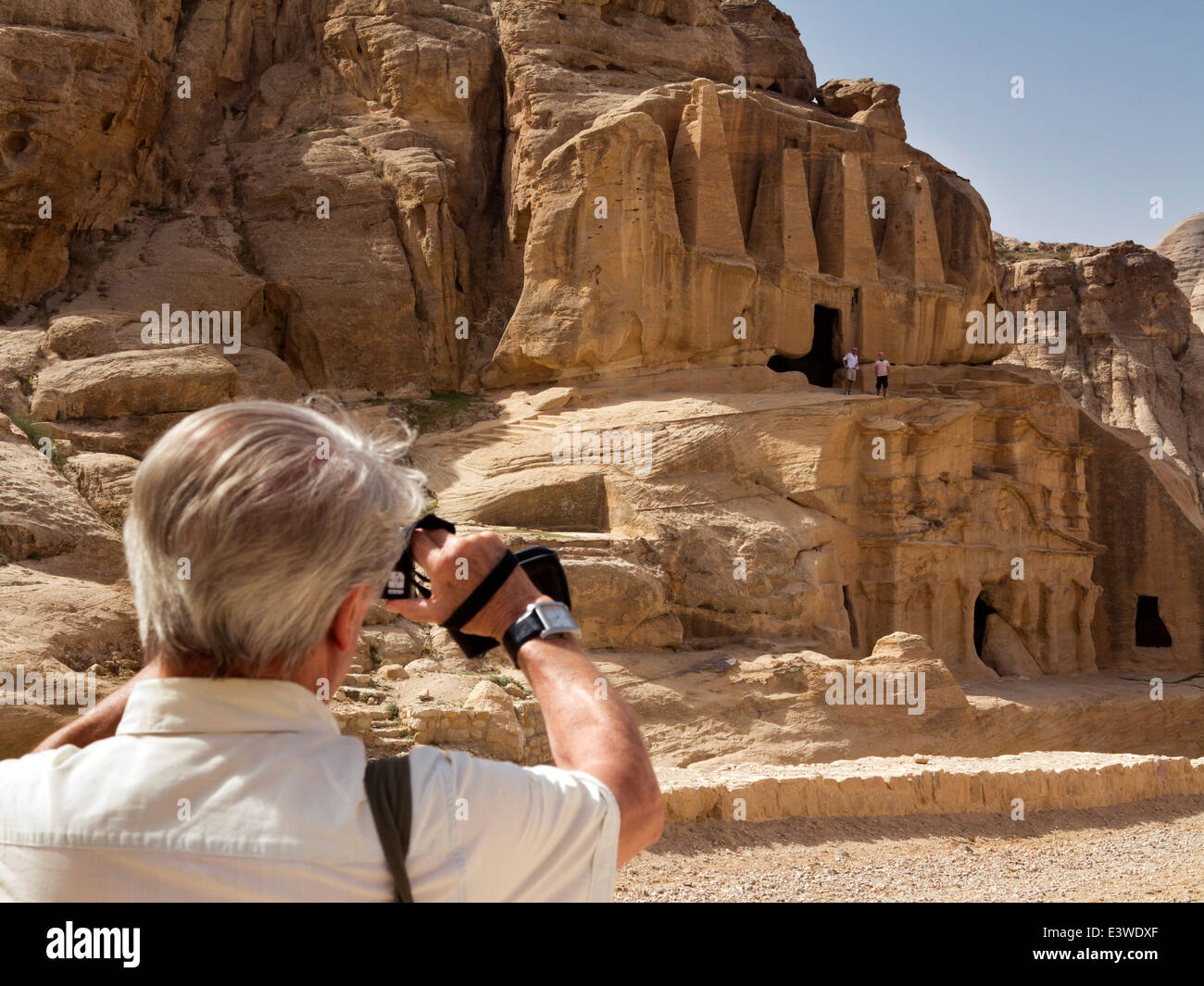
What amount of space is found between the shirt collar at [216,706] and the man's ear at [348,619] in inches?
5.9

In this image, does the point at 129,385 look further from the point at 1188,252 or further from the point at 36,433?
the point at 1188,252

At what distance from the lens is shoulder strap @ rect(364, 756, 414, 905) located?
1.86 metres

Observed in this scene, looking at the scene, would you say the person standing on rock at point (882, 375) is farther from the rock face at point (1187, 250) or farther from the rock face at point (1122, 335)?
the rock face at point (1187, 250)

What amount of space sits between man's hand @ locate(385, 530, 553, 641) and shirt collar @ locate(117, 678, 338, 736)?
43 cm

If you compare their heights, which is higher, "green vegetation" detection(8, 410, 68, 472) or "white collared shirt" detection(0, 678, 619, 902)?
"green vegetation" detection(8, 410, 68, 472)

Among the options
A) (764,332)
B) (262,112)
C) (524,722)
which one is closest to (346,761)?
(524,722)

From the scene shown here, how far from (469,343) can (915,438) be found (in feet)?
36.2

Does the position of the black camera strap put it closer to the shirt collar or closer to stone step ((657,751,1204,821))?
the shirt collar

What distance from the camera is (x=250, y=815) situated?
1842 millimetres

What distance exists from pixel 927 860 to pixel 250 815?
10551 millimetres

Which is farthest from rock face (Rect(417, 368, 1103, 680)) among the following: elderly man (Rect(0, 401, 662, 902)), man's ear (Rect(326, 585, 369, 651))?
elderly man (Rect(0, 401, 662, 902))

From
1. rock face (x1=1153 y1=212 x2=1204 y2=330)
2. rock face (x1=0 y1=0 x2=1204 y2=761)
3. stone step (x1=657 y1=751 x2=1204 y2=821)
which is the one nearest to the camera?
stone step (x1=657 y1=751 x2=1204 y2=821)

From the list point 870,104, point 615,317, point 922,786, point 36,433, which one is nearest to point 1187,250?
point 870,104

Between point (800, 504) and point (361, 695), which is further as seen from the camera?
point (800, 504)
